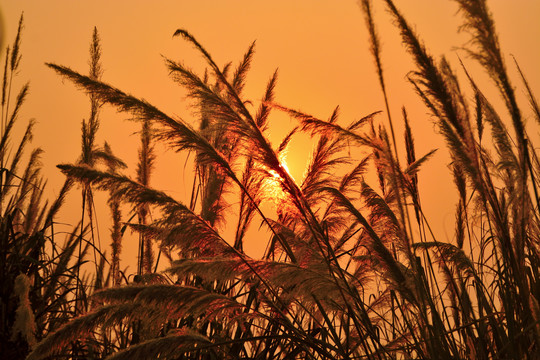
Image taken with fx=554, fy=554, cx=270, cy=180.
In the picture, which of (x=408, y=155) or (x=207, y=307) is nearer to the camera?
(x=207, y=307)

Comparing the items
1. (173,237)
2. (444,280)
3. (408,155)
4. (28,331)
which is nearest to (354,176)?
(408,155)

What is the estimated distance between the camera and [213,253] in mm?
2773

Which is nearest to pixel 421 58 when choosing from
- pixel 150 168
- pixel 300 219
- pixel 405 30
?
pixel 405 30

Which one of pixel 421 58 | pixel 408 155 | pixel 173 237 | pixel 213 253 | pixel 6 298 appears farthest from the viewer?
pixel 408 155

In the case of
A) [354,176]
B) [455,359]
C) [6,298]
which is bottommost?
[455,359]

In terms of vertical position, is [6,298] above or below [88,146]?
below

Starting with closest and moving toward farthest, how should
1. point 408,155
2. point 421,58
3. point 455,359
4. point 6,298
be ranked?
point 421,58, point 455,359, point 6,298, point 408,155

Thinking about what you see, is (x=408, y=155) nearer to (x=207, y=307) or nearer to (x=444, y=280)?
(x=444, y=280)

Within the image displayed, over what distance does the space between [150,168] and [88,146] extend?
716mm

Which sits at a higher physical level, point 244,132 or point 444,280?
point 244,132

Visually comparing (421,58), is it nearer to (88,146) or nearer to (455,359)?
(455,359)

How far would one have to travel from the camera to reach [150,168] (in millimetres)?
4652

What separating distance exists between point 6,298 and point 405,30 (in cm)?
246

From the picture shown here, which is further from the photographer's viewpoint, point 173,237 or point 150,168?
point 150,168
